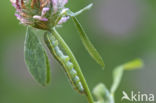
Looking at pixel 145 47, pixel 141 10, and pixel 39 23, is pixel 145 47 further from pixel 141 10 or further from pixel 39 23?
pixel 39 23

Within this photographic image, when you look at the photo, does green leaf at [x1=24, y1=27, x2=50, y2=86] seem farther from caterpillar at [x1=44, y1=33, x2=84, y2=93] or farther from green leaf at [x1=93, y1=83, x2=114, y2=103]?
green leaf at [x1=93, y1=83, x2=114, y2=103]

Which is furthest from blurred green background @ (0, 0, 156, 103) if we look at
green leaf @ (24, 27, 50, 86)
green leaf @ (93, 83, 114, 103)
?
green leaf @ (24, 27, 50, 86)

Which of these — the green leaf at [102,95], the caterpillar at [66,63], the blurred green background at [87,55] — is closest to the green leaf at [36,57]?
the caterpillar at [66,63]

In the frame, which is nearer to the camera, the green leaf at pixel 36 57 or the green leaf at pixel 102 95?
the green leaf at pixel 36 57

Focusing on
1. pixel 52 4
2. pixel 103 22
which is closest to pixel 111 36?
pixel 103 22

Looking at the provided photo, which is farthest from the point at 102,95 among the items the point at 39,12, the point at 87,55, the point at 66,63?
the point at 87,55

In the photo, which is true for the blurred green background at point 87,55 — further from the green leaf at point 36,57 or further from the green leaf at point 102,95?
the green leaf at point 36,57
